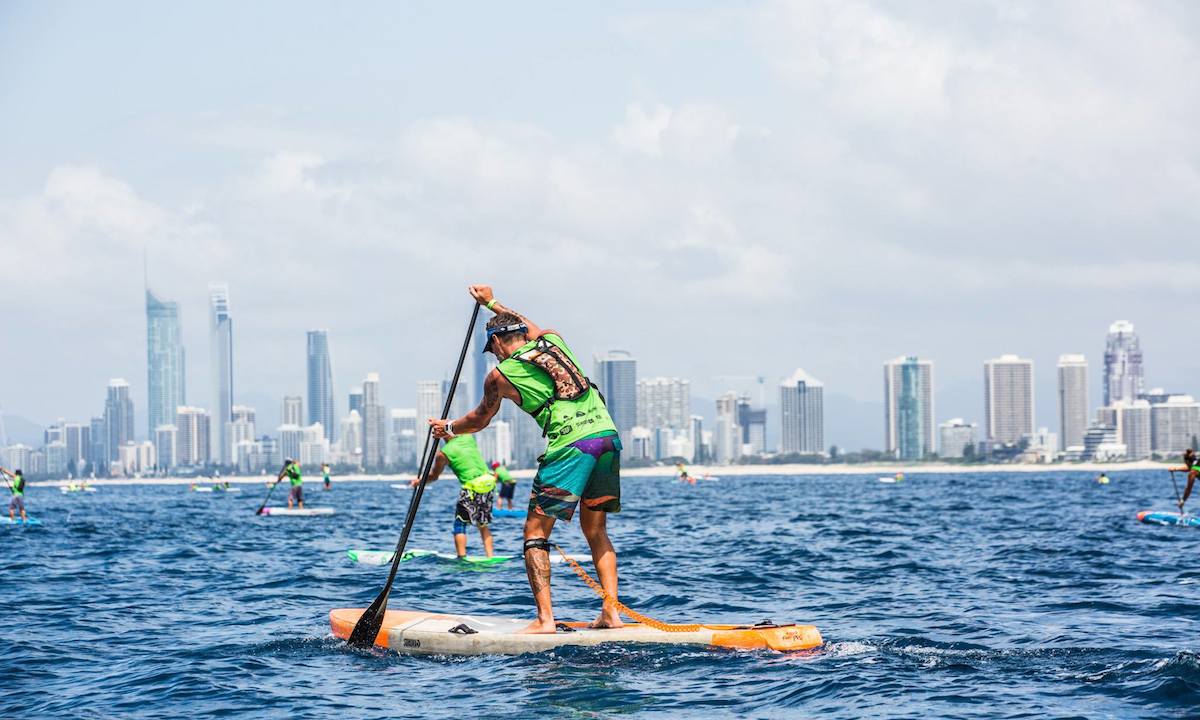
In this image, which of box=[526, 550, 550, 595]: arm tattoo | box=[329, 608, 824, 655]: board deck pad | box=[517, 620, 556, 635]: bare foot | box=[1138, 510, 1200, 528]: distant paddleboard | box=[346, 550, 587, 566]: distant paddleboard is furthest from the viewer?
box=[1138, 510, 1200, 528]: distant paddleboard

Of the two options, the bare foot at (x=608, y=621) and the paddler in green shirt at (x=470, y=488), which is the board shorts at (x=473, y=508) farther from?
the bare foot at (x=608, y=621)

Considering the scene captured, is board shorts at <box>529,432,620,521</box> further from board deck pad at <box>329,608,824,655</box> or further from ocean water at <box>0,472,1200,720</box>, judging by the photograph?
ocean water at <box>0,472,1200,720</box>

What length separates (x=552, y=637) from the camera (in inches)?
368

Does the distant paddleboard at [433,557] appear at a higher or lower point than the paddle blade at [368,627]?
lower

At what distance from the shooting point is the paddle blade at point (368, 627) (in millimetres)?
9852

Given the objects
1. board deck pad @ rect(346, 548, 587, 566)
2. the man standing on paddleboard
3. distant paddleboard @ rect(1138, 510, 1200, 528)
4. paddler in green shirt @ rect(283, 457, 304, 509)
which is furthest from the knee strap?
paddler in green shirt @ rect(283, 457, 304, 509)

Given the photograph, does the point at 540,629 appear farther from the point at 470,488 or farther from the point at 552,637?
the point at 470,488

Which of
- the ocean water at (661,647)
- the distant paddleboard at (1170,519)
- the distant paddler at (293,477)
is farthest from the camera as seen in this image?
the distant paddler at (293,477)

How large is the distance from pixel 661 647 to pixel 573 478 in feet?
4.68

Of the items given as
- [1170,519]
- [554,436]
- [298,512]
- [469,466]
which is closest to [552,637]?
[554,436]

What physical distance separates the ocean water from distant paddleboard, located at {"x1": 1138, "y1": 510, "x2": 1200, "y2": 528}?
617 cm

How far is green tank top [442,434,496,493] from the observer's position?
1789 cm

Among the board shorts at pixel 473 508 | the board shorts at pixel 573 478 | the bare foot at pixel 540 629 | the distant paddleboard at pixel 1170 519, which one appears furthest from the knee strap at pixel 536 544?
the distant paddleboard at pixel 1170 519

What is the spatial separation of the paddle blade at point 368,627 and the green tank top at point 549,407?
1839 mm
